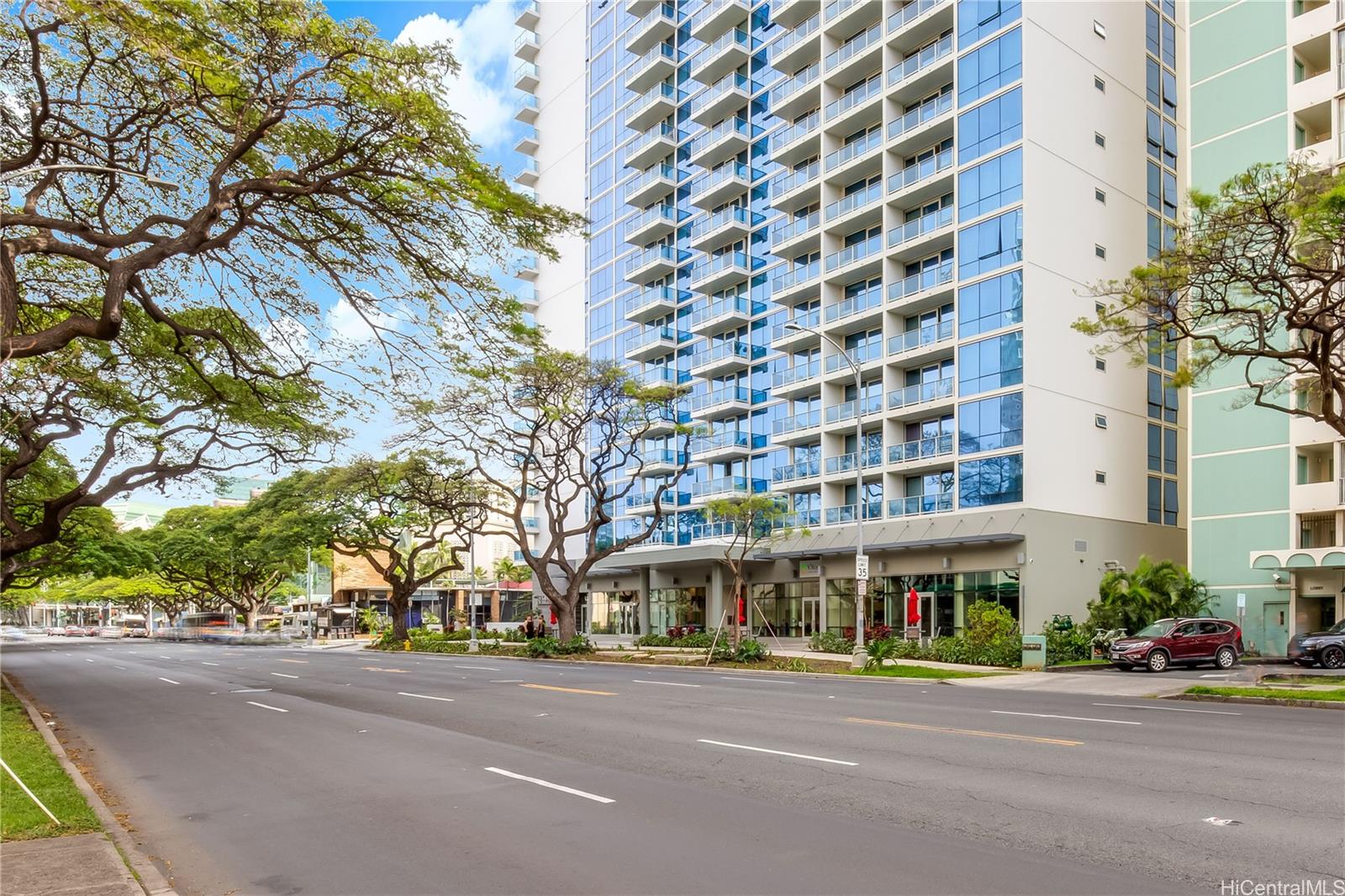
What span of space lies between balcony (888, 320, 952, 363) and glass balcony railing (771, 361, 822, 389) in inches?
201

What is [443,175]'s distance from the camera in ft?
43.7

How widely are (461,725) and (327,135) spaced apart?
930 centimetres

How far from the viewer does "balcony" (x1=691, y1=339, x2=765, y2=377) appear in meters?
54.3

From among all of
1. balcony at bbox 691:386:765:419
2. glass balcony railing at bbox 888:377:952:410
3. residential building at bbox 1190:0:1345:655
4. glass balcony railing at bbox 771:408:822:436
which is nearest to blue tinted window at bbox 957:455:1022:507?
glass balcony railing at bbox 888:377:952:410

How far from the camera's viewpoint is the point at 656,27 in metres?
61.8

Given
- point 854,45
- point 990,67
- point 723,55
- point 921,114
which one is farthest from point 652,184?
point 990,67

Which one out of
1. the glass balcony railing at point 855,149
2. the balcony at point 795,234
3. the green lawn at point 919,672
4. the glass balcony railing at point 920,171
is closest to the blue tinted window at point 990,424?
the glass balcony railing at point 920,171

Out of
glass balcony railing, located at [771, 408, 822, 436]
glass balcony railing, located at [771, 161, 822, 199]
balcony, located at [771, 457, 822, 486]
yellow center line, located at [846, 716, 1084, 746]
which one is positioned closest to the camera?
yellow center line, located at [846, 716, 1084, 746]

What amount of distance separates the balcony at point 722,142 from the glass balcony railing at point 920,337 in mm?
18251

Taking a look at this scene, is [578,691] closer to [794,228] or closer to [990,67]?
[990,67]

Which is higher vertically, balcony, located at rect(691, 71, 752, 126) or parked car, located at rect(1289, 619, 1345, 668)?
balcony, located at rect(691, 71, 752, 126)

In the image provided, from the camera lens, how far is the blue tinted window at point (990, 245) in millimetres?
38500

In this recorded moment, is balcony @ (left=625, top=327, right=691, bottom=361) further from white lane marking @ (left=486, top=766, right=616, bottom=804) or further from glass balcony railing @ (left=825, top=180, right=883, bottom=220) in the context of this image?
white lane marking @ (left=486, top=766, right=616, bottom=804)

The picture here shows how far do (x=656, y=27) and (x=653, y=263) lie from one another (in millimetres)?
15270
